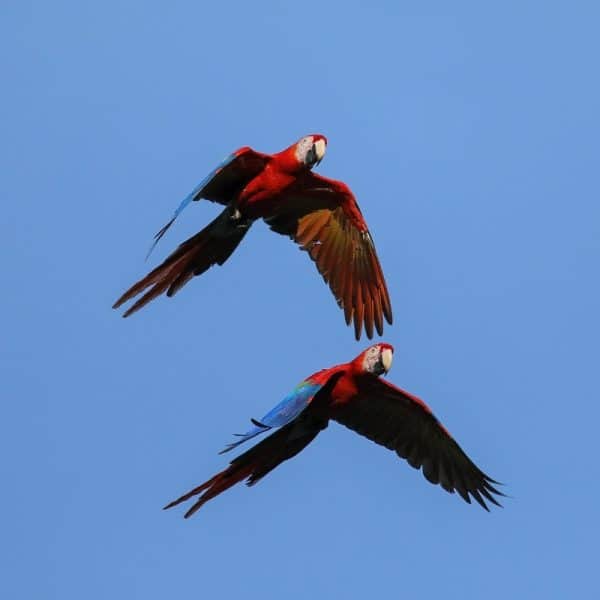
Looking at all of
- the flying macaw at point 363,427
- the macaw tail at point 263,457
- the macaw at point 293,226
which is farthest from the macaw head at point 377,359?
the macaw at point 293,226

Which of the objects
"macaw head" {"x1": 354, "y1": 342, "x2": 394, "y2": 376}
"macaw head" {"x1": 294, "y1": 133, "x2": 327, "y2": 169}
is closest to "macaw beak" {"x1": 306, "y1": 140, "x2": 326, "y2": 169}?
"macaw head" {"x1": 294, "y1": 133, "x2": 327, "y2": 169}

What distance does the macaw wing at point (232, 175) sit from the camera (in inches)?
392

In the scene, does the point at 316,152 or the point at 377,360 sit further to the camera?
the point at 316,152

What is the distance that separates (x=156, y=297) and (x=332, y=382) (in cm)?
124

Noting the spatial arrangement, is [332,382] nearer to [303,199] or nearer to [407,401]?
[407,401]

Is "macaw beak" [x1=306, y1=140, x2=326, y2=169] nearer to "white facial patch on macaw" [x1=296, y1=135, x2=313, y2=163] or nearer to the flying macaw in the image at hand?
"white facial patch on macaw" [x1=296, y1=135, x2=313, y2=163]

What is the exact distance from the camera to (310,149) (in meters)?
9.99

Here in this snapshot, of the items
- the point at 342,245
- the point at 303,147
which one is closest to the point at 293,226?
the point at 342,245

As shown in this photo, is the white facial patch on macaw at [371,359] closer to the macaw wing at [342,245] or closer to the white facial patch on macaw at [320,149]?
the macaw wing at [342,245]

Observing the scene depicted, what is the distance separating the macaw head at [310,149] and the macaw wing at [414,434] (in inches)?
55.5

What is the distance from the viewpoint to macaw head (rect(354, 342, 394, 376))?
31.1 ft

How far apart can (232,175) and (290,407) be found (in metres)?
1.75

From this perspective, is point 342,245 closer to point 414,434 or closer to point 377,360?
point 414,434

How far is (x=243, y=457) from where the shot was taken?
933 centimetres
